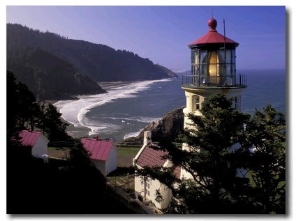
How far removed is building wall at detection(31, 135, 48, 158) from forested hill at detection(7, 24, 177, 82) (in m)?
1.06

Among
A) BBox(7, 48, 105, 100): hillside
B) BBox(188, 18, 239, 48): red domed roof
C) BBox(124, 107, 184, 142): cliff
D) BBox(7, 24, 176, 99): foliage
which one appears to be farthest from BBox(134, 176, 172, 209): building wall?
BBox(188, 18, 239, 48): red domed roof

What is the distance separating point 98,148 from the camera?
4391 millimetres

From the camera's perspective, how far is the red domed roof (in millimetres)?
3762

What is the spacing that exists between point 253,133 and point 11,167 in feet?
8.45

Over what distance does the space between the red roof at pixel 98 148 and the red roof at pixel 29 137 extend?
2.11 ft

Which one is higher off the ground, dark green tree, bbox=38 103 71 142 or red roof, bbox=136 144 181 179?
dark green tree, bbox=38 103 71 142

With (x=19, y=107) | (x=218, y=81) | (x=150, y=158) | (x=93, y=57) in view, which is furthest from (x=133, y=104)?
(x=218, y=81)

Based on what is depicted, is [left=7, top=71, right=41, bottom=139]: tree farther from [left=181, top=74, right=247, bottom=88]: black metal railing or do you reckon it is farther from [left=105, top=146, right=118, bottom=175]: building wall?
[left=181, top=74, right=247, bottom=88]: black metal railing

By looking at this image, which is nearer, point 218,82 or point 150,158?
point 218,82

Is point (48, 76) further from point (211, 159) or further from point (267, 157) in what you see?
point (267, 157)

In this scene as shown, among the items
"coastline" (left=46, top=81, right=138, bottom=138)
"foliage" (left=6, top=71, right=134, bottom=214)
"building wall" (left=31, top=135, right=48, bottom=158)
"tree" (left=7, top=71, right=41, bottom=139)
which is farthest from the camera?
"coastline" (left=46, top=81, right=138, bottom=138)

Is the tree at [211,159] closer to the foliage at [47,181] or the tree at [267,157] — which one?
the tree at [267,157]

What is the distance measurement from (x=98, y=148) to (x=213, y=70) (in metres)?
1.73
